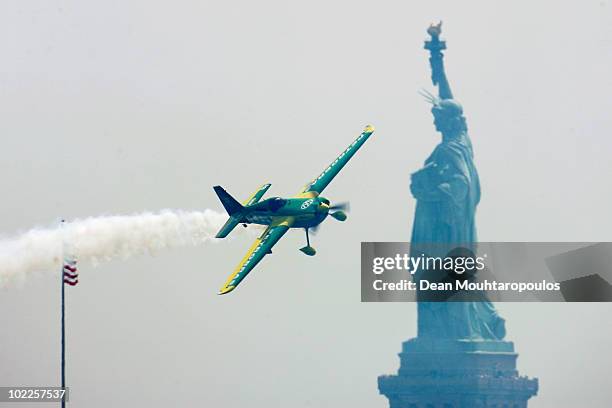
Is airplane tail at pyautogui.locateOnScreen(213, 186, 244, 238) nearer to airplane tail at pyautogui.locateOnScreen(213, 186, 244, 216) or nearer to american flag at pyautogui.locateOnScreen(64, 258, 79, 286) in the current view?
airplane tail at pyautogui.locateOnScreen(213, 186, 244, 216)

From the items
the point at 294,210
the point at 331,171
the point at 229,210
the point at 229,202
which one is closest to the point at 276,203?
the point at 294,210

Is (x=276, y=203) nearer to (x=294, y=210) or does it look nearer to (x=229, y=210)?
(x=294, y=210)

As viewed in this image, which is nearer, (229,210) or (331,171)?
(229,210)

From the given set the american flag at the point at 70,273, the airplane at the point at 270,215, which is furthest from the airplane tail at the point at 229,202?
the american flag at the point at 70,273

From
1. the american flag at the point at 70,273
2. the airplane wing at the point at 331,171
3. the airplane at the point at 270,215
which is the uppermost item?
the airplane wing at the point at 331,171

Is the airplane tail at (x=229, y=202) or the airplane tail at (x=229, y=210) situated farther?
the airplane tail at (x=229, y=202)

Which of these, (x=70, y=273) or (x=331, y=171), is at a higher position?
(x=331, y=171)

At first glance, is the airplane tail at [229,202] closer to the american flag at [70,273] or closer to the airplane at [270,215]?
the airplane at [270,215]
